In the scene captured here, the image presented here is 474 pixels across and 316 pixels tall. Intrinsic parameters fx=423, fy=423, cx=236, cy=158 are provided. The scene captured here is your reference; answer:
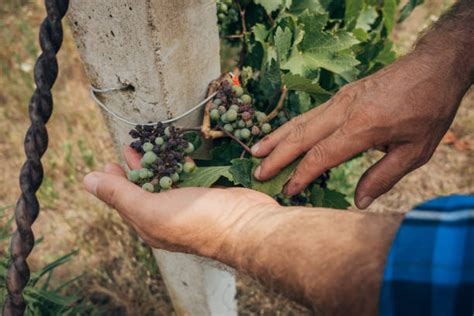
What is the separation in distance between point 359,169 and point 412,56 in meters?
1.82

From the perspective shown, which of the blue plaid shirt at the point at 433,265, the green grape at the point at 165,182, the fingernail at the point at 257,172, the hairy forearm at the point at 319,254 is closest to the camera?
the blue plaid shirt at the point at 433,265

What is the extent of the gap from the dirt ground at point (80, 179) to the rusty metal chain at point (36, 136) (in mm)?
1370

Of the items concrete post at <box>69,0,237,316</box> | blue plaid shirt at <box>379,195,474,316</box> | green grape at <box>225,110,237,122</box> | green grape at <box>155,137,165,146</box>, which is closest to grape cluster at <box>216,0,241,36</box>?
concrete post at <box>69,0,237,316</box>

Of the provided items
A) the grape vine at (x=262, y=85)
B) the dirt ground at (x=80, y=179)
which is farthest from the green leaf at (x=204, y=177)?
the dirt ground at (x=80, y=179)

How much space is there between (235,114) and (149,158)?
0.96 ft

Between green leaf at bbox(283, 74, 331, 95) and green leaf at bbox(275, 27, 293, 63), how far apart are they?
0.25 ft

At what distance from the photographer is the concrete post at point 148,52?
1080 mm

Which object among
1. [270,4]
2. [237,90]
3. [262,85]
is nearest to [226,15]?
[270,4]

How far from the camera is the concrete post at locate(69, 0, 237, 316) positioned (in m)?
1.08

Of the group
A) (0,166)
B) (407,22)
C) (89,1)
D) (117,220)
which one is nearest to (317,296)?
(89,1)

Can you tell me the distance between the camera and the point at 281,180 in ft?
4.30

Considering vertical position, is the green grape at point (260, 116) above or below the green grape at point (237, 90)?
below

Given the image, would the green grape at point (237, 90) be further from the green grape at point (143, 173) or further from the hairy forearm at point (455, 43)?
the hairy forearm at point (455, 43)

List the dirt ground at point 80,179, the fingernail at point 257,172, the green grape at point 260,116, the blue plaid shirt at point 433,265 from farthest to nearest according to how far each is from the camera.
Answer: the dirt ground at point 80,179, the green grape at point 260,116, the fingernail at point 257,172, the blue plaid shirt at point 433,265
